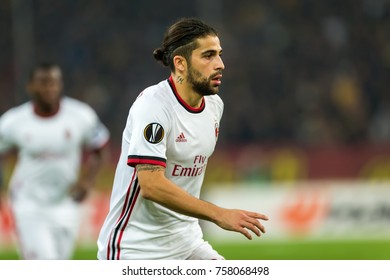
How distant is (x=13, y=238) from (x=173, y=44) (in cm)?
983

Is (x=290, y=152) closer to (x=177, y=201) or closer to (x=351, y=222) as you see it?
(x=351, y=222)

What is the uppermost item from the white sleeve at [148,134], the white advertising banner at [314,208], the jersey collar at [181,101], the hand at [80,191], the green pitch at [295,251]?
the white advertising banner at [314,208]

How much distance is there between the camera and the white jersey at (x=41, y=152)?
395 inches

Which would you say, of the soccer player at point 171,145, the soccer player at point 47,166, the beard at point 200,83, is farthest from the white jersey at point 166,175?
the soccer player at point 47,166

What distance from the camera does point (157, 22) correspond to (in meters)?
16.8

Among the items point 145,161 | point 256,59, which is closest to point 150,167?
point 145,161

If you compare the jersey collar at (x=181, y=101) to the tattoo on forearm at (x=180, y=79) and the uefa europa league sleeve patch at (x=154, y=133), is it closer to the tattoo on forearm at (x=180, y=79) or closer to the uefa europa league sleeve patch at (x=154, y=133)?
the tattoo on forearm at (x=180, y=79)

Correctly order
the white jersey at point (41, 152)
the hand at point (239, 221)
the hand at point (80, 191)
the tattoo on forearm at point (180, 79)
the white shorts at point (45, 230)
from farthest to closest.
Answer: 1. the white jersey at point (41, 152)
2. the hand at point (80, 191)
3. the white shorts at point (45, 230)
4. the tattoo on forearm at point (180, 79)
5. the hand at point (239, 221)

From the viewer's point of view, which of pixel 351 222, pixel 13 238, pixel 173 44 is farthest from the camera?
pixel 351 222

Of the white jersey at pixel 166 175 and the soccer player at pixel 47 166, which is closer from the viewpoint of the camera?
the white jersey at pixel 166 175

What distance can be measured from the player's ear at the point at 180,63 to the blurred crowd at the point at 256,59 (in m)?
9.77

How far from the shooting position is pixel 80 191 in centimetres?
986

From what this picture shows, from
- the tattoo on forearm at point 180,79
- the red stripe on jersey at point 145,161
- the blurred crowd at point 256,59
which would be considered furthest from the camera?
the blurred crowd at point 256,59

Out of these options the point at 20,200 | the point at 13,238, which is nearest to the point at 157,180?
the point at 20,200
